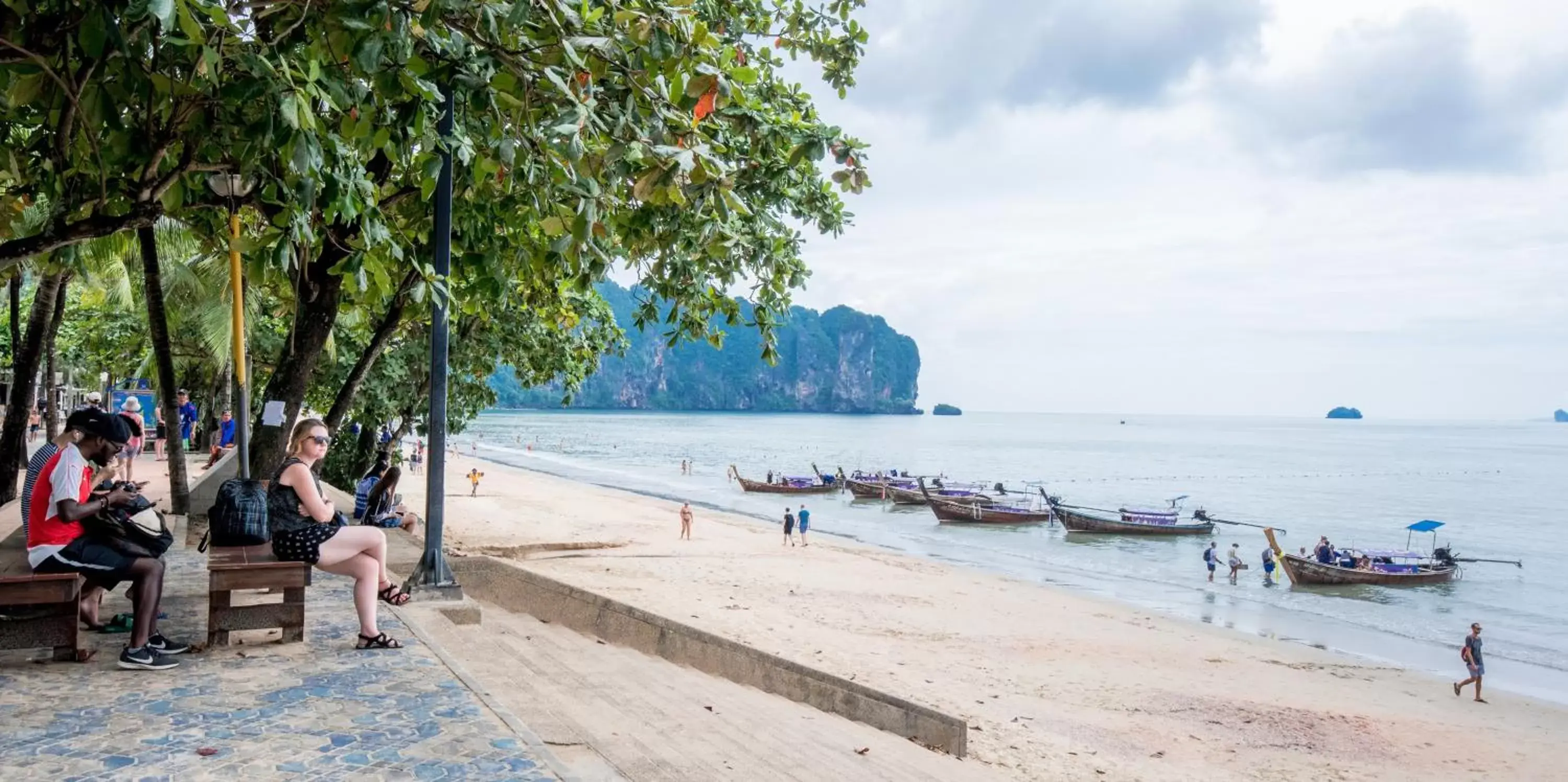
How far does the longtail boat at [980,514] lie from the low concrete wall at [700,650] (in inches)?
1316

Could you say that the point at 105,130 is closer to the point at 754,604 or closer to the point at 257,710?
the point at 257,710

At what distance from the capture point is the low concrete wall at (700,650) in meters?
7.05

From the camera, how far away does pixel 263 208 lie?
6.56 m

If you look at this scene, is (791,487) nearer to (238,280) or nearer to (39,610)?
(238,280)

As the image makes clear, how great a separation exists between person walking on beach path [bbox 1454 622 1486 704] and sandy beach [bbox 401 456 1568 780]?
33 centimetres

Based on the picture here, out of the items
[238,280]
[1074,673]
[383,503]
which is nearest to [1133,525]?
[1074,673]

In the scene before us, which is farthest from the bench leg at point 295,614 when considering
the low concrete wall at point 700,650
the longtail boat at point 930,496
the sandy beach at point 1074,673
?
the longtail boat at point 930,496

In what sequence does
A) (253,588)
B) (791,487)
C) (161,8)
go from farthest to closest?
(791,487) < (253,588) < (161,8)

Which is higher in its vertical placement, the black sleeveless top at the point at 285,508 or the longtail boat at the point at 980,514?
the black sleeveless top at the point at 285,508

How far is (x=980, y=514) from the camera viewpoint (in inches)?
1602

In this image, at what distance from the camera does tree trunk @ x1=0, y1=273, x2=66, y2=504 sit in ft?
34.6

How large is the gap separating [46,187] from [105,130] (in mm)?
715

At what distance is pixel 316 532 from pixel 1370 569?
96.1ft

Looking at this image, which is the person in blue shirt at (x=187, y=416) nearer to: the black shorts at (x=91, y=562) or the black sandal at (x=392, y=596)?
the black sandal at (x=392, y=596)
